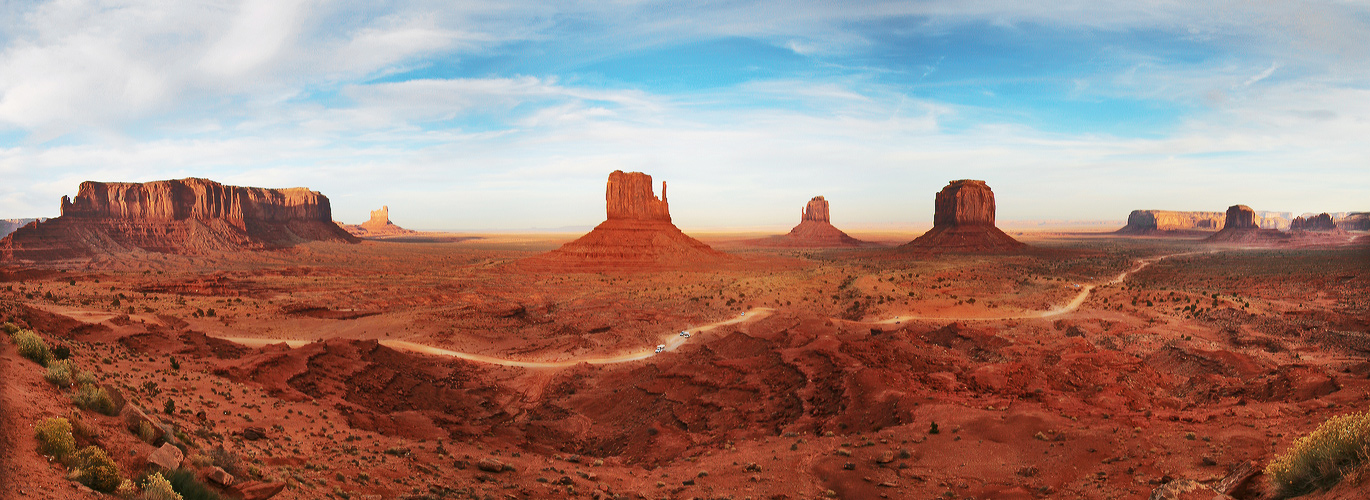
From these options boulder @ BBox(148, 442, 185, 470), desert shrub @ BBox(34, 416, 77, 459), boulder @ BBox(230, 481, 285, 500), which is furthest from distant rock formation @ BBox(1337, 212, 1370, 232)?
desert shrub @ BBox(34, 416, 77, 459)

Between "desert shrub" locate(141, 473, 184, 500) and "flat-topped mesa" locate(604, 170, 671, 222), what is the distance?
3311 inches

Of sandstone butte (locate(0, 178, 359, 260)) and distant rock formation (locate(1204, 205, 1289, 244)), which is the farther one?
distant rock formation (locate(1204, 205, 1289, 244))

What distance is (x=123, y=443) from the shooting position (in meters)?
10.4

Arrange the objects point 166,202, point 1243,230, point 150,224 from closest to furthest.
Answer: point 150,224 → point 166,202 → point 1243,230

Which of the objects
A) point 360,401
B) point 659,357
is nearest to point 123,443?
point 360,401

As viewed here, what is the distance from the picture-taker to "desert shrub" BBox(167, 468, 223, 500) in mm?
9547

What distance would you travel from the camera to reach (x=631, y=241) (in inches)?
3413

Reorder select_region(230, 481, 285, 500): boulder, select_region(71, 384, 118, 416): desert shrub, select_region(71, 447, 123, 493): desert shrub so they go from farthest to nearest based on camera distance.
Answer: select_region(71, 384, 118, 416): desert shrub → select_region(230, 481, 285, 500): boulder → select_region(71, 447, 123, 493): desert shrub

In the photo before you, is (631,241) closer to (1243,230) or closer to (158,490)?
(158,490)

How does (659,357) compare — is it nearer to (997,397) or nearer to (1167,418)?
(997,397)

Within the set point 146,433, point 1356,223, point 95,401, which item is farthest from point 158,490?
point 1356,223

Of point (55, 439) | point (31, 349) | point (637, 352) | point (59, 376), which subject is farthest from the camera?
point (637, 352)

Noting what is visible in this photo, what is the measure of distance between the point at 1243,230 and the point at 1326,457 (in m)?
211

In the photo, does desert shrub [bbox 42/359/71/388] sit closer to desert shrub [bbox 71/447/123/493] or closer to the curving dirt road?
desert shrub [bbox 71/447/123/493]
